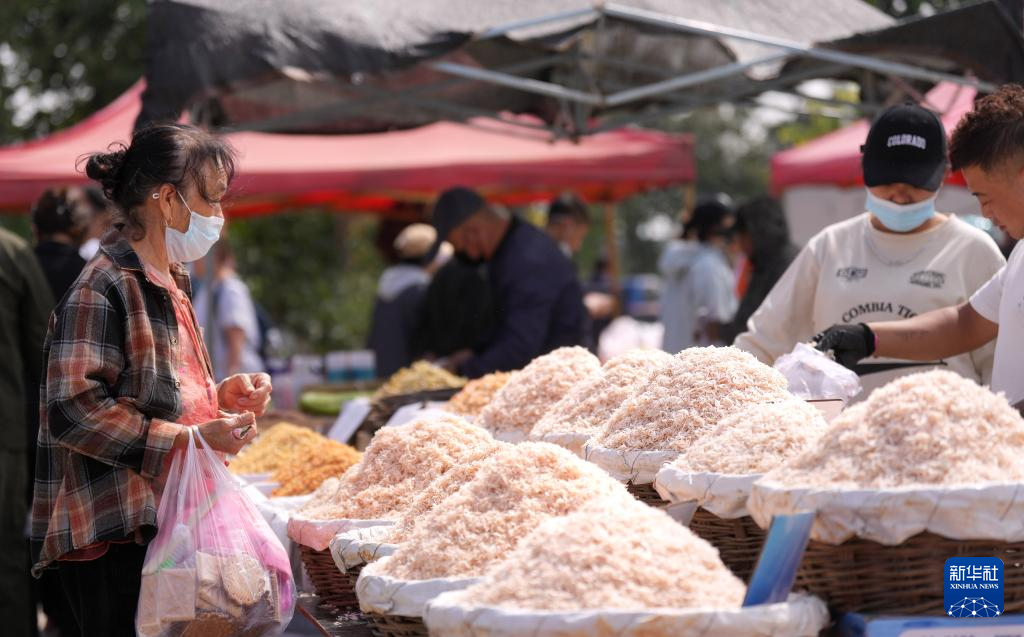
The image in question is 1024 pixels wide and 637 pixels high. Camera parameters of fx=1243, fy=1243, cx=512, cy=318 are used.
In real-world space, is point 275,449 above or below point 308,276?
above

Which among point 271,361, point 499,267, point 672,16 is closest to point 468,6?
point 672,16

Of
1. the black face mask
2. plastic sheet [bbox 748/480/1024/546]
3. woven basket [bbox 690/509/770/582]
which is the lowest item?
the black face mask

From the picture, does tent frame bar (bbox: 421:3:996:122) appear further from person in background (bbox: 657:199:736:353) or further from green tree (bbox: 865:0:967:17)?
person in background (bbox: 657:199:736:353)

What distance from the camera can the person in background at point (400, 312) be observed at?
7.38 m

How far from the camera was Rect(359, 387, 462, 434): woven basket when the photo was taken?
445cm

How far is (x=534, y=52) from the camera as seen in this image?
17.9ft


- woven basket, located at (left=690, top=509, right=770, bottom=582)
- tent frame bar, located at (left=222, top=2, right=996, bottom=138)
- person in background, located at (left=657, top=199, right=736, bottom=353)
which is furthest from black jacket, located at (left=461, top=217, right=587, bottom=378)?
woven basket, located at (left=690, top=509, right=770, bottom=582)

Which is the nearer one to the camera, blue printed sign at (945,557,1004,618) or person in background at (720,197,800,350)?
blue printed sign at (945,557,1004,618)

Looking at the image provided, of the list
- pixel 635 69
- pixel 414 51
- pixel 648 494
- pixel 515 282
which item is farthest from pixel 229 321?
pixel 648 494

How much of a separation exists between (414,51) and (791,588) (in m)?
3.04

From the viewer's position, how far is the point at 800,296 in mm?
3715

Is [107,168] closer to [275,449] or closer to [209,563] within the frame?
[209,563]

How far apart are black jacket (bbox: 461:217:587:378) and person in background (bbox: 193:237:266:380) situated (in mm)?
2327

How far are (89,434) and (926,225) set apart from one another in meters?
2.32
